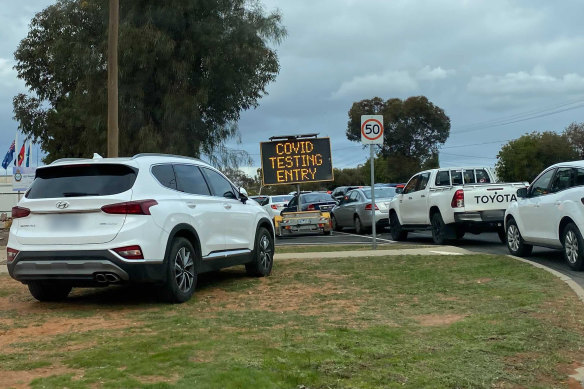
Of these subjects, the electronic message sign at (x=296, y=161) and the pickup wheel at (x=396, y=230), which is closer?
the pickup wheel at (x=396, y=230)

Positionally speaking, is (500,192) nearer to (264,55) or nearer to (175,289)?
(175,289)

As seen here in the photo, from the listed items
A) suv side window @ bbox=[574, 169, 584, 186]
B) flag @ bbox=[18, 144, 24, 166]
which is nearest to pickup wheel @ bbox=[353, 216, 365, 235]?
suv side window @ bbox=[574, 169, 584, 186]

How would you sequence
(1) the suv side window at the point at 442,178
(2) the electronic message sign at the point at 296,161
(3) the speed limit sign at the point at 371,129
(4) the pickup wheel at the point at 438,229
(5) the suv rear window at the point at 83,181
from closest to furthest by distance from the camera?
(5) the suv rear window at the point at 83,181 → (3) the speed limit sign at the point at 371,129 → (4) the pickup wheel at the point at 438,229 → (1) the suv side window at the point at 442,178 → (2) the electronic message sign at the point at 296,161

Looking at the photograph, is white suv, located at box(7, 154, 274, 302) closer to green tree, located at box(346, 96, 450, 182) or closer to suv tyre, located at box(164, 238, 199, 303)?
suv tyre, located at box(164, 238, 199, 303)

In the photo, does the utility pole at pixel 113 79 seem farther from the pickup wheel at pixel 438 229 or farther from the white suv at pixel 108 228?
the white suv at pixel 108 228

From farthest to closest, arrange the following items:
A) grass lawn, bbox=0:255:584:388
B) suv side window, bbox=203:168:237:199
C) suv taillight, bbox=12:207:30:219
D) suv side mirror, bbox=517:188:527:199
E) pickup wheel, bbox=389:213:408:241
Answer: pickup wheel, bbox=389:213:408:241, suv side mirror, bbox=517:188:527:199, suv side window, bbox=203:168:237:199, suv taillight, bbox=12:207:30:219, grass lawn, bbox=0:255:584:388

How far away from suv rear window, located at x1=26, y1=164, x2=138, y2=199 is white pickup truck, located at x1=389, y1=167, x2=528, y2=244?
8.56m

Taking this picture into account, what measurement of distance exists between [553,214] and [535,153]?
2089 inches

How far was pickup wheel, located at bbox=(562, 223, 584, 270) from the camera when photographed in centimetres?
1002

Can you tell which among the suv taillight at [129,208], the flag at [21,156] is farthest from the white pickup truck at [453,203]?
the flag at [21,156]

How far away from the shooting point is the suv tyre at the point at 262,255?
10.1 m

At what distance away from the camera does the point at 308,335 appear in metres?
5.77

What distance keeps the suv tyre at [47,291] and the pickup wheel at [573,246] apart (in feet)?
23.7

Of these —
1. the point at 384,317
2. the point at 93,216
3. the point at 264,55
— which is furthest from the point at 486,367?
the point at 264,55
